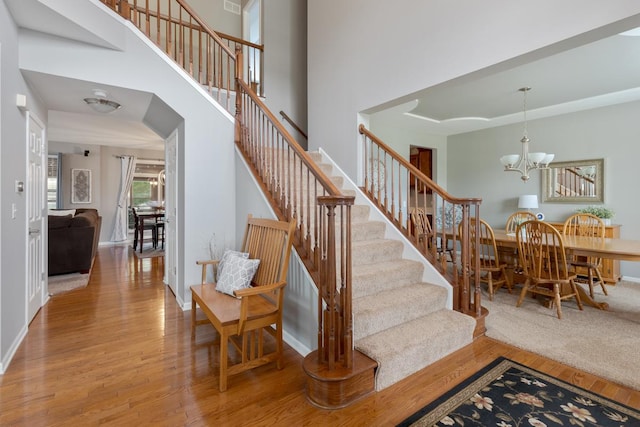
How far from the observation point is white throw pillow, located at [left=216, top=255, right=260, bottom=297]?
2.53 meters

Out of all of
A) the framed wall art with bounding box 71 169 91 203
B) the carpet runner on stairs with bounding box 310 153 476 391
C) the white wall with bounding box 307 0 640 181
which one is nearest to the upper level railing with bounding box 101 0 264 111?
the white wall with bounding box 307 0 640 181

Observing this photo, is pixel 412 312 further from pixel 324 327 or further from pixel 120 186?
pixel 120 186

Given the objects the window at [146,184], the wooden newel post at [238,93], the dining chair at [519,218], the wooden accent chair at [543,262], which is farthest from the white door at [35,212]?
the dining chair at [519,218]

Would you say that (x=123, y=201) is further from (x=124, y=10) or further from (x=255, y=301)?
(x=255, y=301)

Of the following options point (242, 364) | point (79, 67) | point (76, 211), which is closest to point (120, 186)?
point (76, 211)

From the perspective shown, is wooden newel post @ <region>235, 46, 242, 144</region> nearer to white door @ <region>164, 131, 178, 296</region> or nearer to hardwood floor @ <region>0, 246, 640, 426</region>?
white door @ <region>164, 131, 178, 296</region>

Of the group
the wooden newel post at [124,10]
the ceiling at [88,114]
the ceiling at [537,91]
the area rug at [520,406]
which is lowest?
the area rug at [520,406]

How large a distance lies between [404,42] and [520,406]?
3.26 m

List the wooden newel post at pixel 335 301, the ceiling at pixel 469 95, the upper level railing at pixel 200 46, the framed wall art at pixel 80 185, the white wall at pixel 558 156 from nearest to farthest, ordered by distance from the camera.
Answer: the wooden newel post at pixel 335 301 < the ceiling at pixel 469 95 < the upper level railing at pixel 200 46 < the white wall at pixel 558 156 < the framed wall art at pixel 80 185

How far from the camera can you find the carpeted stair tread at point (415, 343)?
80.7 inches

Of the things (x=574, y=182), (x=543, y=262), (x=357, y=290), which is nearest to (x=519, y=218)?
(x=574, y=182)

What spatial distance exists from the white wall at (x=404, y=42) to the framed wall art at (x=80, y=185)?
6386mm

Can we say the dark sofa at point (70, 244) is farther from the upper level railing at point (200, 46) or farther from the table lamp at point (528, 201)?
the table lamp at point (528, 201)

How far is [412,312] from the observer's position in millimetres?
2582
